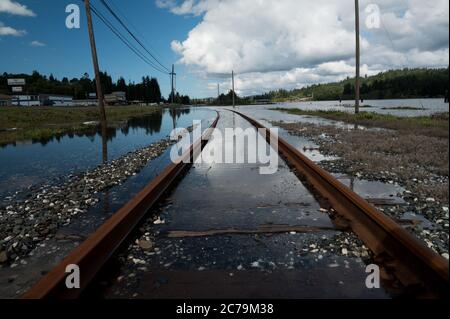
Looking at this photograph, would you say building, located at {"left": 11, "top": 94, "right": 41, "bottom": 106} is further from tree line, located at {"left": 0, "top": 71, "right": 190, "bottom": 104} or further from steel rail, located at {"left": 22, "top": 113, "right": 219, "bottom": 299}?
steel rail, located at {"left": 22, "top": 113, "right": 219, "bottom": 299}

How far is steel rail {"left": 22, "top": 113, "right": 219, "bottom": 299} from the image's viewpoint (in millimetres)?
2380

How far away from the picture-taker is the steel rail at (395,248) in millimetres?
2369

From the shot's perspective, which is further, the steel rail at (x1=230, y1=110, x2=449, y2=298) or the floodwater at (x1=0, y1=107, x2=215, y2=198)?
the floodwater at (x1=0, y1=107, x2=215, y2=198)

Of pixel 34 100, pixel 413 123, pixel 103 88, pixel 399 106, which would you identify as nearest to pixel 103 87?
pixel 103 88

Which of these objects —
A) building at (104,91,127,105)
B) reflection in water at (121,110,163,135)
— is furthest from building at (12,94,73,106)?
reflection in water at (121,110,163,135)

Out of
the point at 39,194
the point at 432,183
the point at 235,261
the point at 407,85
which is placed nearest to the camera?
the point at 235,261

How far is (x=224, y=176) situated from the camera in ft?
22.4

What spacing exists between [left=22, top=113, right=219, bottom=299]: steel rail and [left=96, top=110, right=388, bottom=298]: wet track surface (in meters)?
0.13

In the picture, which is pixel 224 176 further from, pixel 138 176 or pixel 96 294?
pixel 96 294

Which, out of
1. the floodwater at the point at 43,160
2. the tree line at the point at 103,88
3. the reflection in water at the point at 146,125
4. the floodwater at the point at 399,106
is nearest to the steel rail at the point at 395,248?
the floodwater at the point at 399,106

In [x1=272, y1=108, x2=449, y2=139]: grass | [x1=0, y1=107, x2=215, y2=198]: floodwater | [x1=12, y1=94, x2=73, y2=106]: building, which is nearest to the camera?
[x1=0, y1=107, x2=215, y2=198]: floodwater

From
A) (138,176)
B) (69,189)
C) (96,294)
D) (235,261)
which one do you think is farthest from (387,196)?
(69,189)

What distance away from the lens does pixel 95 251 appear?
9.77 feet

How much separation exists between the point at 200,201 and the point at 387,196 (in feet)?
9.41
